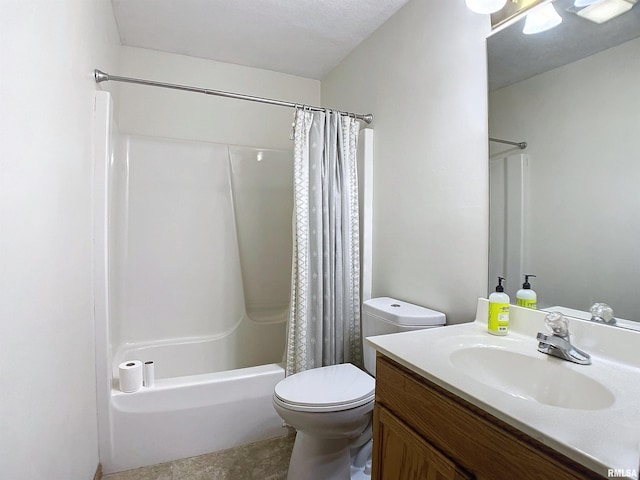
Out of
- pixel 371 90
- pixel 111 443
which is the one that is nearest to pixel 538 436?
pixel 111 443

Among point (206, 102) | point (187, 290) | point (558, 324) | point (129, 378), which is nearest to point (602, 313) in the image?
point (558, 324)

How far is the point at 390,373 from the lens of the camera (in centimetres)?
98

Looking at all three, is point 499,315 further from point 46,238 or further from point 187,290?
point 187,290

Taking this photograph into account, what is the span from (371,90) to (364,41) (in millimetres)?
359

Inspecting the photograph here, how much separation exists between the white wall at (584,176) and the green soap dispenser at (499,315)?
0.13 m

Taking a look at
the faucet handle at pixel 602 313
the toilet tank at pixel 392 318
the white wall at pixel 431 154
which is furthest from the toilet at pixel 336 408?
the faucet handle at pixel 602 313

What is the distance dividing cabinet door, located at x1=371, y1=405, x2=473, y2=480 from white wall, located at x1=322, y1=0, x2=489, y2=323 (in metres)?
0.63

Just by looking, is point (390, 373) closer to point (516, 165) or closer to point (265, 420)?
point (516, 165)

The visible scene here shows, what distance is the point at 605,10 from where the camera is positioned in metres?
0.98

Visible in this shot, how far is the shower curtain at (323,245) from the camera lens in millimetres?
1791

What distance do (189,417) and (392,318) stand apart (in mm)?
1139

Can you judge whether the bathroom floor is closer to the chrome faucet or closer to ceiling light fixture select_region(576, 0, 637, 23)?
the chrome faucet

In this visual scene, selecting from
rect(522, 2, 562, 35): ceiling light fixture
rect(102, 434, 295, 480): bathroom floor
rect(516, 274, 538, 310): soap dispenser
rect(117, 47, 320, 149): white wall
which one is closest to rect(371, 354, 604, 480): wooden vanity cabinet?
rect(516, 274, 538, 310): soap dispenser

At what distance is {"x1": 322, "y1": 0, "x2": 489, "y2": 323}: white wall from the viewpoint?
1364 millimetres
